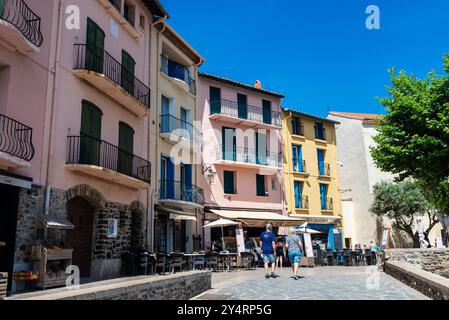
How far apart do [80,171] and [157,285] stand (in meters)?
6.51

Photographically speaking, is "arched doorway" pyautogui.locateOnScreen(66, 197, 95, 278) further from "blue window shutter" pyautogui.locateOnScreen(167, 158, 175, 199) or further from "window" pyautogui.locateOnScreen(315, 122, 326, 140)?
"window" pyautogui.locateOnScreen(315, 122, 326, 140)

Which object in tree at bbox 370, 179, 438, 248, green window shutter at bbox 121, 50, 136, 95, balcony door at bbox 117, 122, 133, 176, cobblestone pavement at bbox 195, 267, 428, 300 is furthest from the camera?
tree at bbox 370, 179, 438, 248

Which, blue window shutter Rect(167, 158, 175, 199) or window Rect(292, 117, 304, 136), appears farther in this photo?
window Rect(292, 117, 304, 136)

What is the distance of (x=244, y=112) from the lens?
29.5 meters

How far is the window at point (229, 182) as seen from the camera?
27792 millimetres

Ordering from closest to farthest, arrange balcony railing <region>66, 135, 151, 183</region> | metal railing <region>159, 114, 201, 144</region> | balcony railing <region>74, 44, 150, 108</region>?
balcony railing <region>66, 135, 151, 183</region> < balcony railing <region>74, 44, 150, 108</region> < metal railing <region>159, 114, 201, 144</region>

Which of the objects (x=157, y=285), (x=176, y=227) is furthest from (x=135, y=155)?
(x=157, y=285)

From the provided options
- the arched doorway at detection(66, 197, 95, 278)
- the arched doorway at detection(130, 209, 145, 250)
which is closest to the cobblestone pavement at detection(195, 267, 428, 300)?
the arched doorway at detection(66, 197, 95, 278)

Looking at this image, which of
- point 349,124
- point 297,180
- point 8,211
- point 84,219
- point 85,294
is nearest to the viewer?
point 85,294

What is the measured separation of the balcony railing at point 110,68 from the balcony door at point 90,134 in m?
1.28

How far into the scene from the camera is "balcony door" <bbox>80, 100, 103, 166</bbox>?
45.7 ft

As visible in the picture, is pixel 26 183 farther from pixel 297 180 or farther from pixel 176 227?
pixel 297 180

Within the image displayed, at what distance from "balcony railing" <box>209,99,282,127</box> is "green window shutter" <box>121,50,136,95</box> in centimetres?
1000

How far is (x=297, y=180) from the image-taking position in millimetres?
32344
